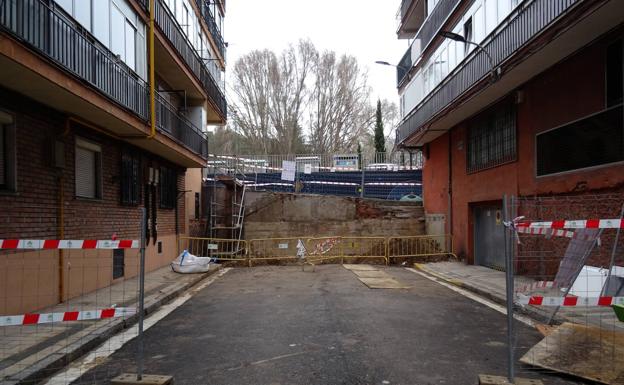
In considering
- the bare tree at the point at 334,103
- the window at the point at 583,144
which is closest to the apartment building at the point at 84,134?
the window at the point at 583,144

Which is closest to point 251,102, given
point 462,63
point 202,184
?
point 202,184

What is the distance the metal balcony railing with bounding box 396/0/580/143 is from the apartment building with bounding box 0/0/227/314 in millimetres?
8233

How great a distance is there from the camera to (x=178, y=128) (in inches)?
586

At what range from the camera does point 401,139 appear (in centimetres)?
2164

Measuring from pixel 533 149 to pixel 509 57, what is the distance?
2499 mm

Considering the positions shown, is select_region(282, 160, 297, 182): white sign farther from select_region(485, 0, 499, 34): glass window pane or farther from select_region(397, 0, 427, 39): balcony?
select_region(485, 0, 499, 34): glass window pane

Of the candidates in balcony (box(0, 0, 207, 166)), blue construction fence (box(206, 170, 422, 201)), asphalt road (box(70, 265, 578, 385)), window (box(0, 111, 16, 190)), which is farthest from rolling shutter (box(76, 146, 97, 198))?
blue construction fence (box(206, 170, 422, 201))

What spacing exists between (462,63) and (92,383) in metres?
13.2

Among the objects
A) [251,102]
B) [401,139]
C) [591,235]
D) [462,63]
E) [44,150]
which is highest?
[251,102]

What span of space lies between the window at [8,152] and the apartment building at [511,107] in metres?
9.26

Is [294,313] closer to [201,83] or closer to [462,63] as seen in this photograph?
[462,63]

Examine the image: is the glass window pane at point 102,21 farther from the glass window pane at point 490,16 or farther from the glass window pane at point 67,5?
the glass window pane at point 490,16

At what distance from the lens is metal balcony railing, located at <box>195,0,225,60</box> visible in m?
19.4

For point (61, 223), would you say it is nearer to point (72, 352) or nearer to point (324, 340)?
point (72, 352)
